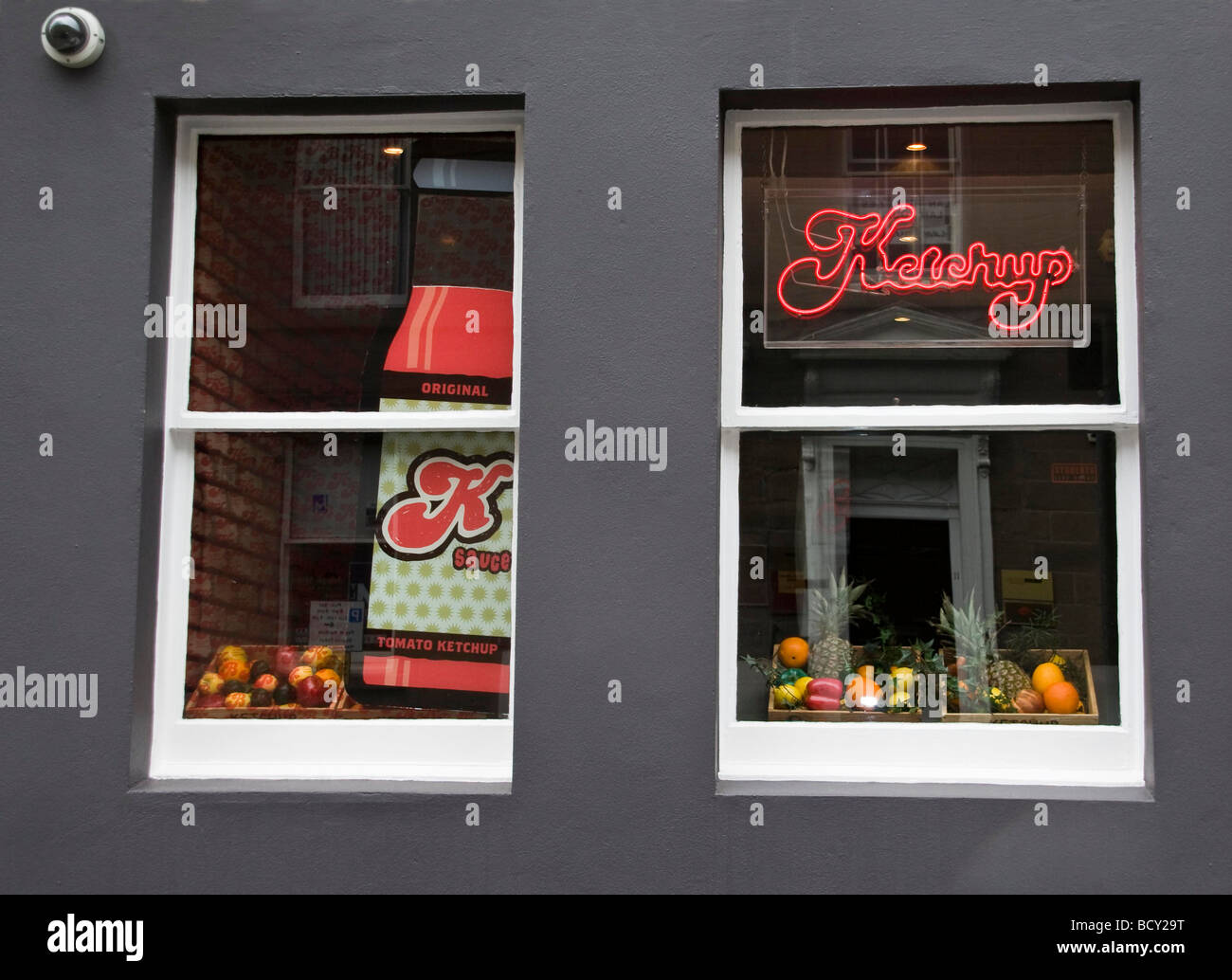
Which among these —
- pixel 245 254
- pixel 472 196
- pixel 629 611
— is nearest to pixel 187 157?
pixel 245 254

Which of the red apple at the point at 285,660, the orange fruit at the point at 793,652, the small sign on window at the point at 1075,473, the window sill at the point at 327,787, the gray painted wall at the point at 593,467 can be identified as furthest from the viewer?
the red apple at the point at 285,660

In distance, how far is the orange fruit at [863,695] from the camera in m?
3.80

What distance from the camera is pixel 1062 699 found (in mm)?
3703

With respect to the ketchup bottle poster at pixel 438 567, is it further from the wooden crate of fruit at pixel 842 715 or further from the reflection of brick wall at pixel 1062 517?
the reflection of brick wall at pixel 1062 517

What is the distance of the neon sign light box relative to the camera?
3.86 metres

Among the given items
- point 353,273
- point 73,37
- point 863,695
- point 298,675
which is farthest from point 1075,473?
point 73,37

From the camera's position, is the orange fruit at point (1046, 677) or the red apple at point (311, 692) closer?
the orange fruit at point (1046, 677)

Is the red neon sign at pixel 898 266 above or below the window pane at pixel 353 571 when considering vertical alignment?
above

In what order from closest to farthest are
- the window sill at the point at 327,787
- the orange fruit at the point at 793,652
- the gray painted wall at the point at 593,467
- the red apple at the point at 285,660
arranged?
1. the gray painted wall at the point at 593,467
2. the window sill at the point at 327,787
3. the orange fruit at the point at 793,652
4. the red apple at the point at 285,660

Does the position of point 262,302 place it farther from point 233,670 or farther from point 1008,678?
point 1008,678

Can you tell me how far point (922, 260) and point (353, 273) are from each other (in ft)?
7.13

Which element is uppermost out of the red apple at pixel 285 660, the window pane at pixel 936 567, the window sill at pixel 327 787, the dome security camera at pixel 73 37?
the dome security camera at pixel 73 37

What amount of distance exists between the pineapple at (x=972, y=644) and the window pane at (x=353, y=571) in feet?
5.31

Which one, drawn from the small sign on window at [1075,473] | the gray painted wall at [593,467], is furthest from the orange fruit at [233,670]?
the small sign on window at [1075,473]
